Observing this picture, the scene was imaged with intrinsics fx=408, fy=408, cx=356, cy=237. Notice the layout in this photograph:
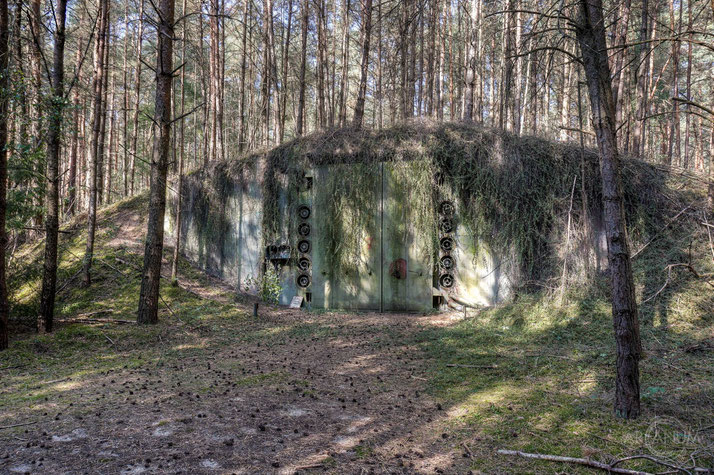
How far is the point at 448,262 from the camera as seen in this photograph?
8656 millimetres

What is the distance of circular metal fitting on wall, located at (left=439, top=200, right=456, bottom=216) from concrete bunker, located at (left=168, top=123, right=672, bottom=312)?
0.02 meters

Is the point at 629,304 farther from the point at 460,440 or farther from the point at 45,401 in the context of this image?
the point at 45,401

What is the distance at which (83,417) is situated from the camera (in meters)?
3.39

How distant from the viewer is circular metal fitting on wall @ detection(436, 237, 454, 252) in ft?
28.3

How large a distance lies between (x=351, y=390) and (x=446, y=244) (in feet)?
16.5

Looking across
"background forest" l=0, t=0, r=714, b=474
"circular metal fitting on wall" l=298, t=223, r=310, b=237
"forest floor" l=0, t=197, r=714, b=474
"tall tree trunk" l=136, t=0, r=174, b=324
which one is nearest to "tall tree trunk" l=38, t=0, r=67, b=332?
"background forest" l=0, t=0, r=714, b=474

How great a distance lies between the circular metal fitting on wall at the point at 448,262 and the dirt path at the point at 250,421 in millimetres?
3331

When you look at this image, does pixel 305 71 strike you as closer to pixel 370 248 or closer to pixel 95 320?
→ pixel 370 248

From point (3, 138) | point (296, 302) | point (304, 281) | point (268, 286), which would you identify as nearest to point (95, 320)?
point (3, 138)

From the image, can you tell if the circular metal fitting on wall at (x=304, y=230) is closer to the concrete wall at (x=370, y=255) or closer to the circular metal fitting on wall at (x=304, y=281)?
the concrete wall at (x=370, y=255)

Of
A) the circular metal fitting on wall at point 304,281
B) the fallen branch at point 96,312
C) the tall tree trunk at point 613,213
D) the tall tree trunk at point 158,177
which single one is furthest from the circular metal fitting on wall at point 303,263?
the tall tree trunk at point 613,213

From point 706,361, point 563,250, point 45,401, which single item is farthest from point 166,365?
point 563,250

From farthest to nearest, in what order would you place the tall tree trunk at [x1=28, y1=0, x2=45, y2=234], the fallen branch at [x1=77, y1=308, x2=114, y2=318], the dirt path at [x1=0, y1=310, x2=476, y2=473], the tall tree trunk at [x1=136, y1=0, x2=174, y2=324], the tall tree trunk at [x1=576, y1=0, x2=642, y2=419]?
the fallen branch at [x1=77, y1=308, x2=114, y2=318], the tall tree trunk at [x1=136, y1=0, x2=174, y2=324], the tall tree trunk at [x1=28, y1=0, x2=45, y2=234], the tall tree trunk at [x1=576, y1=0, x2=642, y2=419], the dirt path at [x1=0, y1=310, x2=476, y2=473]

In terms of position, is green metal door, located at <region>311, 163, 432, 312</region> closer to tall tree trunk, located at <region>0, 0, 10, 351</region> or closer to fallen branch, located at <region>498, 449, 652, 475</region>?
tall tree trunk, located at <region>0, 0, 10, 351</region>
